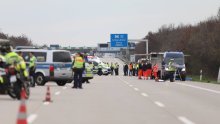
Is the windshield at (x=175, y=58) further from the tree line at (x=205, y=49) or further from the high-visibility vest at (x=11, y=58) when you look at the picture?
the high-visibility vest at (x=11, y=58)

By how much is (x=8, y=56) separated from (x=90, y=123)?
22.4 feet

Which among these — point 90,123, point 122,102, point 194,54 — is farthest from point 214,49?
A: point 90,123

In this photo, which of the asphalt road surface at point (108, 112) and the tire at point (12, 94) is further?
the tire at point (12, 94)

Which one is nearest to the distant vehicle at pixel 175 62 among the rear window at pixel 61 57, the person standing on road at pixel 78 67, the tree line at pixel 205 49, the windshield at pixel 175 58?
the windshield at pixel 175 58

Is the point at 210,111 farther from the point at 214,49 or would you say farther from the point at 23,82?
the point at 214,49

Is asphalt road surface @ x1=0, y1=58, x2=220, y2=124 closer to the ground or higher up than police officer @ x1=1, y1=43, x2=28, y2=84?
closer to the ground

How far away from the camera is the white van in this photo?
102 feet

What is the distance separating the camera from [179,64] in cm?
5359

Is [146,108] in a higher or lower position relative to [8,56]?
lower

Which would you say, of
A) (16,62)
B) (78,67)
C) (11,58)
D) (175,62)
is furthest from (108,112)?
(175,62)

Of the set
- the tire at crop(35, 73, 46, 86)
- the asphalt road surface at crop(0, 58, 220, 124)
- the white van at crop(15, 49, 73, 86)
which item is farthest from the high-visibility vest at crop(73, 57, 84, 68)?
the asphalt road surface at crop(0, 58, 220, 124)

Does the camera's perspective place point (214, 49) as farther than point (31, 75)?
Yes

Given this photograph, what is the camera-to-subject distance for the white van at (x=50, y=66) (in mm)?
31188

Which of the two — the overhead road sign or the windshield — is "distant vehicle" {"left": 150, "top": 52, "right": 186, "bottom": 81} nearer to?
the windshield
